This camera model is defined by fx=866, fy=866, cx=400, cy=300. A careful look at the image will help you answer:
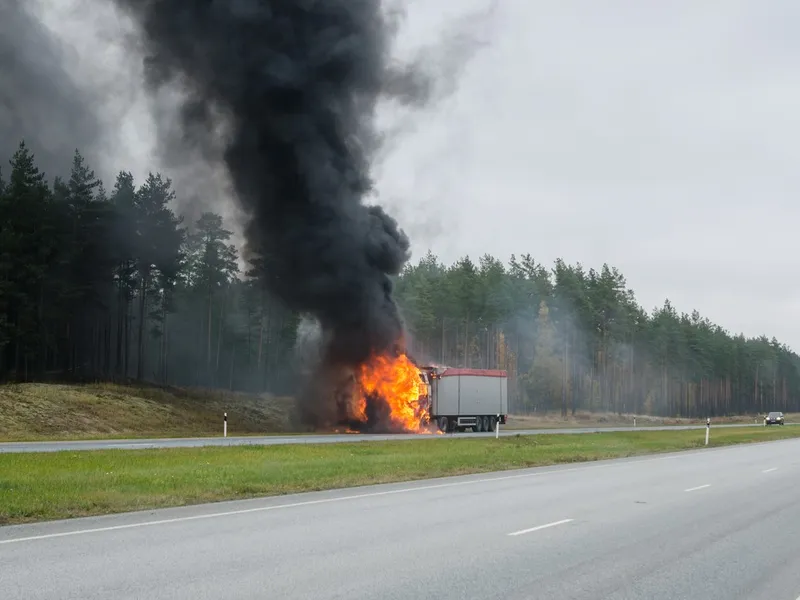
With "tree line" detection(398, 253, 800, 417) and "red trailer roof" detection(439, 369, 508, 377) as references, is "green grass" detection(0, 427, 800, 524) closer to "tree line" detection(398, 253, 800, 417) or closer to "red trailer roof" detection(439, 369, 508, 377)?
"red trailer roof" detection(439, 369, 508, 377)

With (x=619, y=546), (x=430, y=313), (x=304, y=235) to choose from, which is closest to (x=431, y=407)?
(x=304, y=235)

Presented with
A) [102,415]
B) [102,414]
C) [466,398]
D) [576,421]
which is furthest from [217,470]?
[576,421]

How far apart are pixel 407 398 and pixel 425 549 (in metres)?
37.7

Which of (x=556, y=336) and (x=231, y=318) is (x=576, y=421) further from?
(x=231, y=318)

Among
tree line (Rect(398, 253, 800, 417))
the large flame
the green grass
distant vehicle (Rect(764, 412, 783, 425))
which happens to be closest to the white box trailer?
the large flame

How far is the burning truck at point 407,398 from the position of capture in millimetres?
47500

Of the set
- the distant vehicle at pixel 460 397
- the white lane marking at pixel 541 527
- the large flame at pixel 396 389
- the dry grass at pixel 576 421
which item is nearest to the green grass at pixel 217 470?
the white lane marking at pixel 541 527

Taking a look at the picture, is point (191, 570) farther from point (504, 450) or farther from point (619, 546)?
point (504, 450)

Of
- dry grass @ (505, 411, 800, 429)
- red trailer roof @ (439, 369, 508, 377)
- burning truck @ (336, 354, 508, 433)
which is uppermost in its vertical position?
red trailer roof @ (439, 369, 508, 377)

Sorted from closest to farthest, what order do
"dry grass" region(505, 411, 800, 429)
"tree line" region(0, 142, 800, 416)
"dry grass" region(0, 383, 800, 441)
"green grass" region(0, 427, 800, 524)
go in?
1. "green grass" region(0, 427, 800, 524)
2. "dry grass" region(0, 383, 800, 441)
3. "tree line" region(0, 142, 800, 416)
4. "dry grass" region(505, 411, 800, 429)

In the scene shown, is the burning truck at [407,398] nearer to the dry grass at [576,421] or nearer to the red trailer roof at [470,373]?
the red trailer roof at [470,373]

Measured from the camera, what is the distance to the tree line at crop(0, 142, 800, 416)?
61.1 m

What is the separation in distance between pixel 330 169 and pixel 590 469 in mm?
28681

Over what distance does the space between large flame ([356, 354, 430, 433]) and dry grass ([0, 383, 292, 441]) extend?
583 centimetres
